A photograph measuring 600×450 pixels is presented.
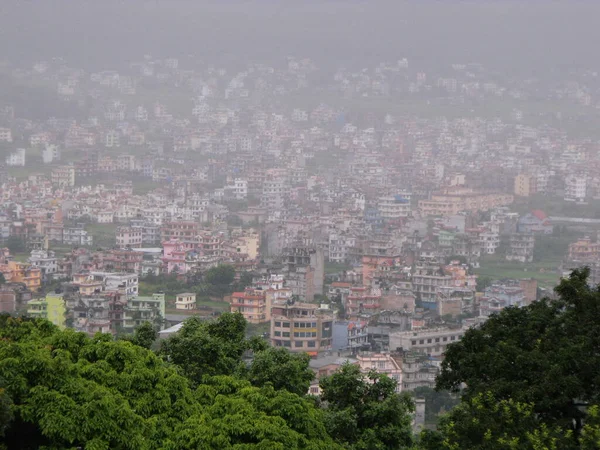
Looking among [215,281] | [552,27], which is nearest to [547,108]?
[552,27]

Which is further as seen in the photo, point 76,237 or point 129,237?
point 129,237

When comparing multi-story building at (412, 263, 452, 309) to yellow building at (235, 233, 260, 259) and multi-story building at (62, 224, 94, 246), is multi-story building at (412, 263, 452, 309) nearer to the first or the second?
yellow building at (235, 233, 260, 259)

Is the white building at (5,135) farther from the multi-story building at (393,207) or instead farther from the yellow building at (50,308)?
the yellow building at (50,308)

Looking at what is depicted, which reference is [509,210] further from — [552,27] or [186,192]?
[552,27]

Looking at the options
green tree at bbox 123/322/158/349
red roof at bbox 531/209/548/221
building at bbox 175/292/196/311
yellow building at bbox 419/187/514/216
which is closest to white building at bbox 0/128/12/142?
yellow building at bbox 419/187/514/216

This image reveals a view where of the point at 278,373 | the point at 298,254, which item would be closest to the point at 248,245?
the point at 298,254

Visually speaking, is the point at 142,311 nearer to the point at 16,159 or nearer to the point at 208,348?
the point at 208,348
